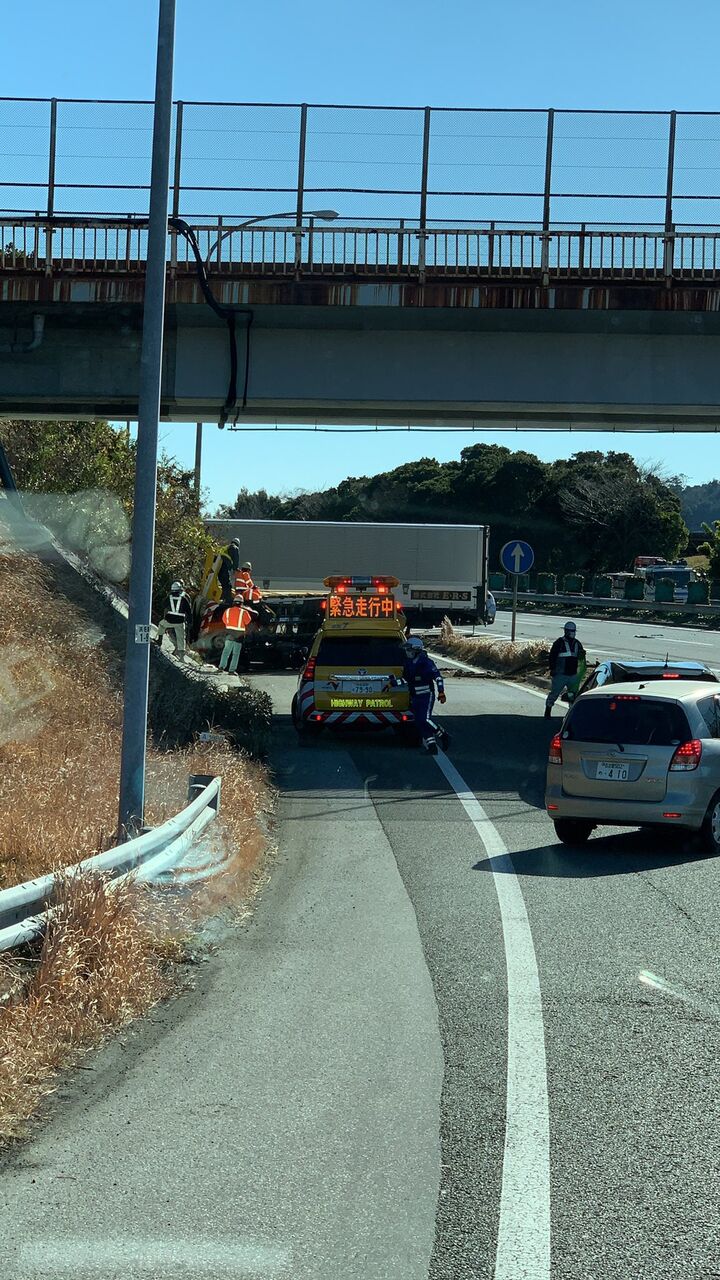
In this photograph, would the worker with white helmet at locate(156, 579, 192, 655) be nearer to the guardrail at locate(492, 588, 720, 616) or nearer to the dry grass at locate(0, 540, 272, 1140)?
the dry grass at locate(0, 540, 272, 1140)

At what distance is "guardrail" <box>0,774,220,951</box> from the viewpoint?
667cm

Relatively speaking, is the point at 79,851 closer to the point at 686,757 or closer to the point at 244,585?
the point at 686,757

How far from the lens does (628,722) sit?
12.7m

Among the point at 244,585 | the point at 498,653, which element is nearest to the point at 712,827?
the point at 244,585

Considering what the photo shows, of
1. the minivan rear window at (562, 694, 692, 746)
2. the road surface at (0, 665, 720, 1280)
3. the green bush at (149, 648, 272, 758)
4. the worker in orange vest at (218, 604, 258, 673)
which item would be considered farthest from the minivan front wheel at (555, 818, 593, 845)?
the worker in orange vest at (218, 604, 258, 673)

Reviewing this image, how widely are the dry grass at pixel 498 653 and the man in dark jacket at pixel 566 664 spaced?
384 inches

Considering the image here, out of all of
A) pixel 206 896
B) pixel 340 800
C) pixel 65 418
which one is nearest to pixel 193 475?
pixel 65 418

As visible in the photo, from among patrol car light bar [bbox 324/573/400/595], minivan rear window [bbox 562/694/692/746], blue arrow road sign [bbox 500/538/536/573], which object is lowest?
minivan rear window [bbox 562/694/692/746]

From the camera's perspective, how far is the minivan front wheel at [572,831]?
12.8 m

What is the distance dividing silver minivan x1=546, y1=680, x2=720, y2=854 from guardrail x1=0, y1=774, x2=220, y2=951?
3512 mm

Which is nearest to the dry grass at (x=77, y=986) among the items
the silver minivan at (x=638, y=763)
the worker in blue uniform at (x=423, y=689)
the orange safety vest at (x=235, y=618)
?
the silver minivan at (x=638, y=763)

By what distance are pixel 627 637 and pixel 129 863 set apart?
4062 centimetres

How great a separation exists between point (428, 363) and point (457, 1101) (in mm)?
18834

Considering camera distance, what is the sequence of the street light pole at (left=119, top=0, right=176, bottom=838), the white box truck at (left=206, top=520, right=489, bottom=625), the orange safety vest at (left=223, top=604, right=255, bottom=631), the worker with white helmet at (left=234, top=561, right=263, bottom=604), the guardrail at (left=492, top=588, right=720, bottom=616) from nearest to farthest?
the street light pole at (left=119, top=0, right=176, bottom=838)
the orange safety vest at (left=223, top=604, right=255, bottom=631)
the worker with white helmet at (left=234, top=561, right=263, bottom=604)
the white box truck at (left=206, top=520, right=489, bottom=625)
the guardrail at (left=492, top=588, right=720, bottom=616)
